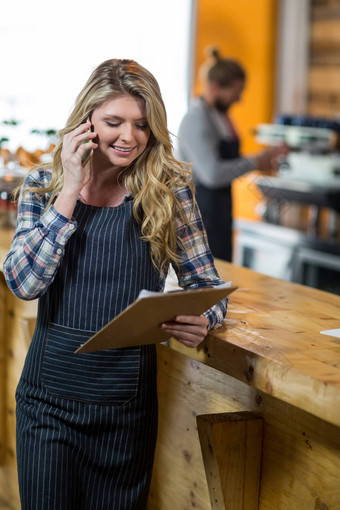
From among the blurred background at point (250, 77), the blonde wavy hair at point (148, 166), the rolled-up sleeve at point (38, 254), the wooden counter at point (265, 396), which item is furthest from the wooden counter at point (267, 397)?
the blurred background at point (250, 77)

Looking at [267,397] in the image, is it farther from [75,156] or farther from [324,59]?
[324,59]

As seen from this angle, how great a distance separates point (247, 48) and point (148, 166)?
5522 millimetres

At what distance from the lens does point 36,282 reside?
1.63m

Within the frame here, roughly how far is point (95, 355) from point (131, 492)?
331mm

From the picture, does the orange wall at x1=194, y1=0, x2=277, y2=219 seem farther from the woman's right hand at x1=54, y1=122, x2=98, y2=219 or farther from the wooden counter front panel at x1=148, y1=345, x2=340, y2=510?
the woman's right hand at x1=54, y1=122, x2=98, y2=219

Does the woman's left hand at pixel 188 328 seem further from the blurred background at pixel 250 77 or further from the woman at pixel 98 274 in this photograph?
the blurred background at pixel 250 77

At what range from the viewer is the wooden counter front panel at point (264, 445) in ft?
5.61

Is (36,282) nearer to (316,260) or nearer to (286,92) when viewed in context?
(316,260)

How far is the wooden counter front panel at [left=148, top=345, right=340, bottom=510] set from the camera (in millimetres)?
1710

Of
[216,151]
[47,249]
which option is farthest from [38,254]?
Answer: [216,151]

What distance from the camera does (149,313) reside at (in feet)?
4.84

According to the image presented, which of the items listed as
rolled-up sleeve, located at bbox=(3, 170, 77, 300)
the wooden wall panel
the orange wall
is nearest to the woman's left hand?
rolled-up sleeve, located at bbox=(3, 170, 77, 300)

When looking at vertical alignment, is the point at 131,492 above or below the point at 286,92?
below

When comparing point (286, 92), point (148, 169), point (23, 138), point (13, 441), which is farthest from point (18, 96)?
point (148, 169)
